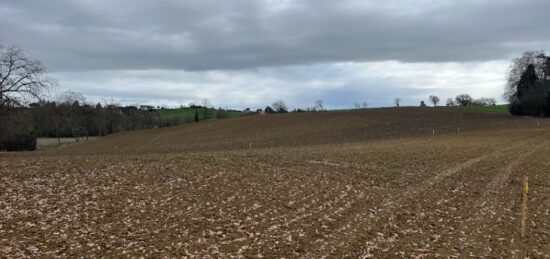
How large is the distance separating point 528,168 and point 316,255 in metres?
20.8

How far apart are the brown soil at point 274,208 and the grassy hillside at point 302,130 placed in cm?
2583

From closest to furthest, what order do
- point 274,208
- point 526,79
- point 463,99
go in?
point 274,208 < point 526,79 < point 463,99

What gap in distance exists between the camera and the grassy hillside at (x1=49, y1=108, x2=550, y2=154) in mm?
55600

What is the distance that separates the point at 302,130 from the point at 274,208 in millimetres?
52911

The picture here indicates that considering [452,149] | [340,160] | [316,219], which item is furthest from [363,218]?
[452,149]

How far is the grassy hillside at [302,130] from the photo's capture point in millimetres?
55600

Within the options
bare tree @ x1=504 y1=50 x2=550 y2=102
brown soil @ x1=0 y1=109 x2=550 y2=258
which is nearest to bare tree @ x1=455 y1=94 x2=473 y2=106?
bare tree @ x1=504 y1=50 x2=550 y2=102

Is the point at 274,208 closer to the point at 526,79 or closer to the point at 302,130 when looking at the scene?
the point at 302,130

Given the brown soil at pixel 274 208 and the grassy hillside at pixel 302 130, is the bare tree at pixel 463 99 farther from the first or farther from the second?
the brown soil at pixel 274 208

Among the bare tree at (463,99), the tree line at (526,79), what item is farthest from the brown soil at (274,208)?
the bare tree at (463,99)

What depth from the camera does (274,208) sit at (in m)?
15.2

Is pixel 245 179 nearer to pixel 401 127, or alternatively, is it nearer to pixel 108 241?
pixel 108 241

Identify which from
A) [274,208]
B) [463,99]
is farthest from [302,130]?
[463,99]

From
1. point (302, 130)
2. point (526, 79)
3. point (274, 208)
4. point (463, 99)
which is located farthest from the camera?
point (463, 99)
